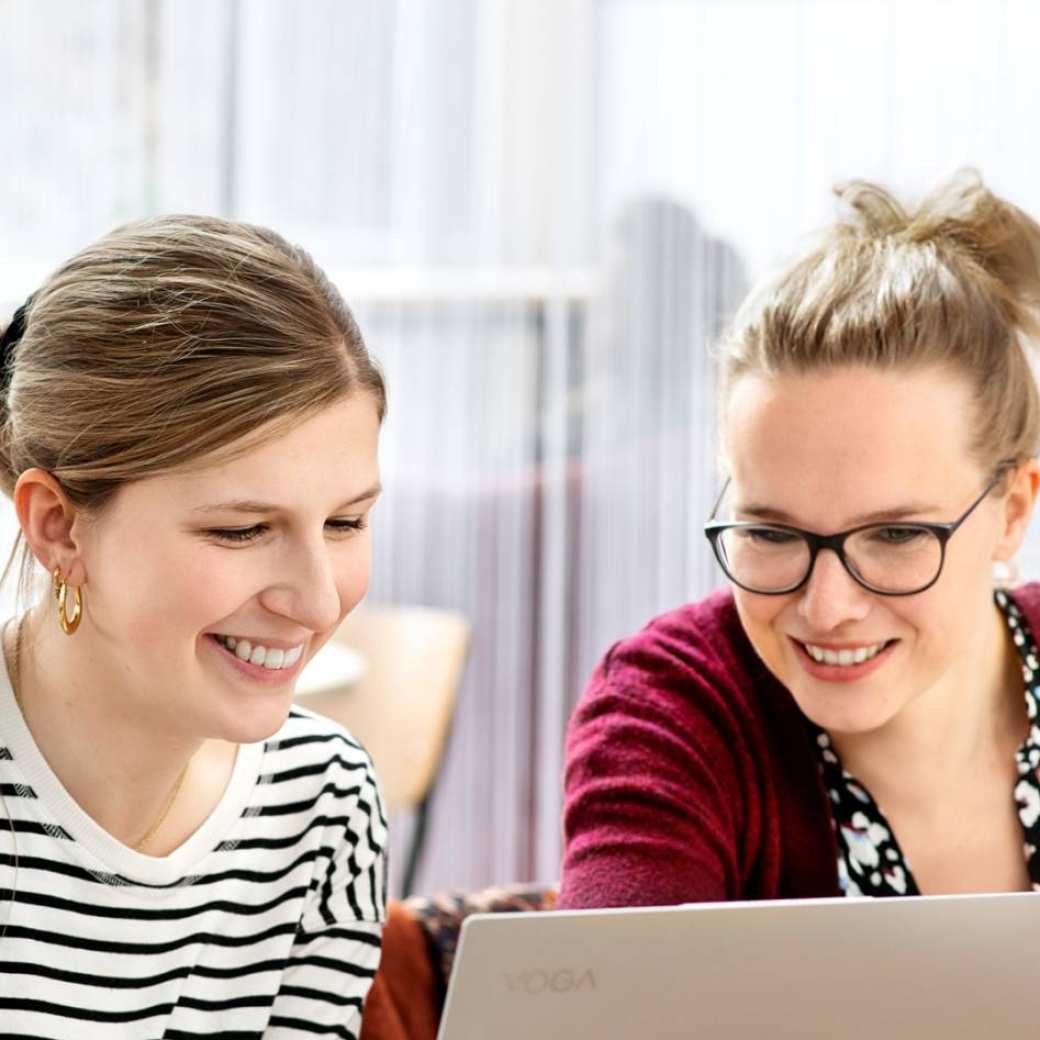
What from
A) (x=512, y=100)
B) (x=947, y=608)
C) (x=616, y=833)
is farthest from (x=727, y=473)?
(x=512, y=100)

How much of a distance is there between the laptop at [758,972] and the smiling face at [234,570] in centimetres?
34

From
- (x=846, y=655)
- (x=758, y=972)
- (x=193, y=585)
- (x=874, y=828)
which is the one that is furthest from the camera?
(x=874, y=828)

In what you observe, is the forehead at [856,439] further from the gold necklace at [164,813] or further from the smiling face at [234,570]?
the gold necklace at [164,813]

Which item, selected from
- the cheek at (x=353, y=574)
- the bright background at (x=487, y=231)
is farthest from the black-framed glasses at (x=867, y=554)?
the bright background at (x=487, y=231)

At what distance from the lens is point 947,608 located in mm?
1334

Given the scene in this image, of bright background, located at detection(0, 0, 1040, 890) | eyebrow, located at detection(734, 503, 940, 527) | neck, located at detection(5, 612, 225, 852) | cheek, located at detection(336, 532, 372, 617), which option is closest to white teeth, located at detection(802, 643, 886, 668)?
eyebrow, located at detection(734, 503, 940, 527)

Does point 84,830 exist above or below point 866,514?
below

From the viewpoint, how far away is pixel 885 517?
1.30 meters

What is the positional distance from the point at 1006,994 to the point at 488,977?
305 millimetres

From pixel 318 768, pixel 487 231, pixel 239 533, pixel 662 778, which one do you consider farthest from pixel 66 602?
pixel 487 231

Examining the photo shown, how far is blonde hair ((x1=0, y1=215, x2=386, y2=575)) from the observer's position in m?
1.12

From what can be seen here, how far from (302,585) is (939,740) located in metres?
0.63

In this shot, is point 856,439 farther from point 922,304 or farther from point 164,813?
point 164,813

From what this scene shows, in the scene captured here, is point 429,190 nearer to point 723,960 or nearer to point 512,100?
point 512,100
